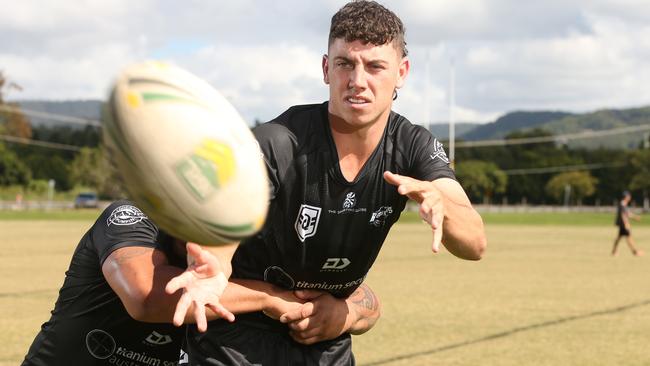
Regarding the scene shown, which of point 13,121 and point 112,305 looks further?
point 13,121

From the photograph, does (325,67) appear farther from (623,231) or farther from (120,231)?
(623,231)

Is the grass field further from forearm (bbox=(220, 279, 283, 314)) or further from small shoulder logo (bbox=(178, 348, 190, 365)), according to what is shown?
forearm (bbox=(220, 279, 283, 314))

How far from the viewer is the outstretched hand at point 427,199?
13.3ft

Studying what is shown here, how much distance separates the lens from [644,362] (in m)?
9.27

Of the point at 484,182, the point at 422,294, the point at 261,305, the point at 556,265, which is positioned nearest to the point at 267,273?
the point at 261,305

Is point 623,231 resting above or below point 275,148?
below

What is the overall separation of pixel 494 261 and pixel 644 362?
14772 millimetres

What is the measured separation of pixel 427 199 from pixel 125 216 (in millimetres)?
1759

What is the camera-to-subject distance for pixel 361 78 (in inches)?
175

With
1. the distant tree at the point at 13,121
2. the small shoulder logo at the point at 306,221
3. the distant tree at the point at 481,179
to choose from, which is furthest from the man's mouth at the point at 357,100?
the distant tree at the point at 481,179

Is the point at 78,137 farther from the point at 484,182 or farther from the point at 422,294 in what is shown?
the point at 422,294

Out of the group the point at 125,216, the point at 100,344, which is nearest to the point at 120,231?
the point at 125,216

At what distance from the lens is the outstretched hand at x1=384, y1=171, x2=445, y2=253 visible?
404cm

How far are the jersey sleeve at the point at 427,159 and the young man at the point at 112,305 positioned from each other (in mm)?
912
